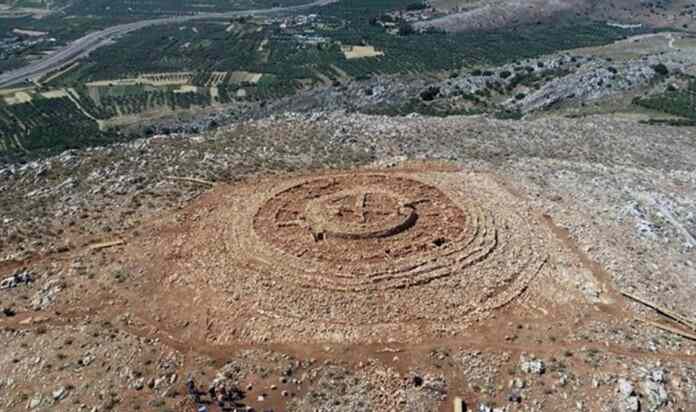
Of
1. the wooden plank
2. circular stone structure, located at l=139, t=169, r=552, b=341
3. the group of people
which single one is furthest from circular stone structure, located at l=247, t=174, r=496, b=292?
the wooden plank

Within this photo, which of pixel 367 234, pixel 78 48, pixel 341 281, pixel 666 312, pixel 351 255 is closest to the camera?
pixel 666 312

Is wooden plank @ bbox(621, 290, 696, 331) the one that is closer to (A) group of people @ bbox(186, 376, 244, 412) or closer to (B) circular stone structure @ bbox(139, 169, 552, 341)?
(B) circular stone structure @ bbox(139, 169, 552, 341)

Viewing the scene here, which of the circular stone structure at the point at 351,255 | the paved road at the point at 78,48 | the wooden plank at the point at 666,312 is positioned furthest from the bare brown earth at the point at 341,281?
the paved road at the point at 78,48

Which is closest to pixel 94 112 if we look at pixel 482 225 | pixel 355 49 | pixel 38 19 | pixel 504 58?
pixel 355 49

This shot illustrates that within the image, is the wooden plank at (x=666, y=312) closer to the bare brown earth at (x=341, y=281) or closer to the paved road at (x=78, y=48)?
the bare brown earth at (x=341, y=281)

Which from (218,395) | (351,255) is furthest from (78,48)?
(218,395)

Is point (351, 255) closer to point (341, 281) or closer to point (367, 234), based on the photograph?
point (367, 234)

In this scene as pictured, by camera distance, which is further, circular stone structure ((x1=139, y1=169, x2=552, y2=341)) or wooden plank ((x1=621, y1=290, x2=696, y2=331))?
circular stone structure ((x1=139, y1=169, x2=552, y2=341))
